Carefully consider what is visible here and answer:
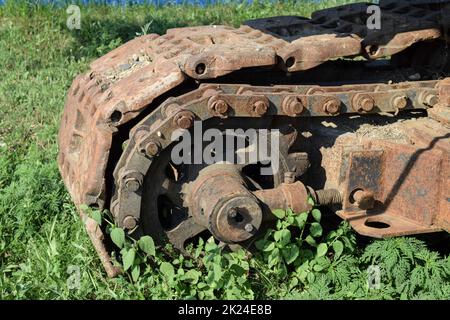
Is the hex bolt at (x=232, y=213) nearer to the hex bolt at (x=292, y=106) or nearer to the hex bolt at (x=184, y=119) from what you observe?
the hex bolt at (x=184, y=119)

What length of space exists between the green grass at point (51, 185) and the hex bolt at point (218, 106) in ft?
3.28

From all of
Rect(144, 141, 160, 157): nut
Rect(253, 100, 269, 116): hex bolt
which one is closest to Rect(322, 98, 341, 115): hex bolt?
Rect(253, 100, 269, 116): hex bolt

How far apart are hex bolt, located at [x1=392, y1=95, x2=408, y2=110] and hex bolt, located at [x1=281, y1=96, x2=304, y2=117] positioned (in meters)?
0.60

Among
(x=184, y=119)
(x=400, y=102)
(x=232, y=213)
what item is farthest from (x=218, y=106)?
(x=400, y=102)

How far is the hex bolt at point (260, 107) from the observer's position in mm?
3956

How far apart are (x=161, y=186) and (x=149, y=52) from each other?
1.01 metres

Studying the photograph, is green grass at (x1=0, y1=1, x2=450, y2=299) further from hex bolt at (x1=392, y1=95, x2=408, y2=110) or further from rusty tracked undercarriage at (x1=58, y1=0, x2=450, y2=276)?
hex bolt at (x1=392, y1=95, x2=408, y2=110)

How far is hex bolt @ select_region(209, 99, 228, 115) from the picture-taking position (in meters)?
3.88

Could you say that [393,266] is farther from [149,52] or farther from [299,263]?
[149,52]

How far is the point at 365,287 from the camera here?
4.08 meters

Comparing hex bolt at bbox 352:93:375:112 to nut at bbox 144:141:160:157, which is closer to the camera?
nut at bbox 144:141:160:157

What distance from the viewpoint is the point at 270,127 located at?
13.7 feet

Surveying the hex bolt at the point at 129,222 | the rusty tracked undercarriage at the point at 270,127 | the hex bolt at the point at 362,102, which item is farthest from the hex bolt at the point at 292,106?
the hex bolt at the point at 129,222

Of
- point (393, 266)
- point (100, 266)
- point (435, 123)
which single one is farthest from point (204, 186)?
point (435, 123)
